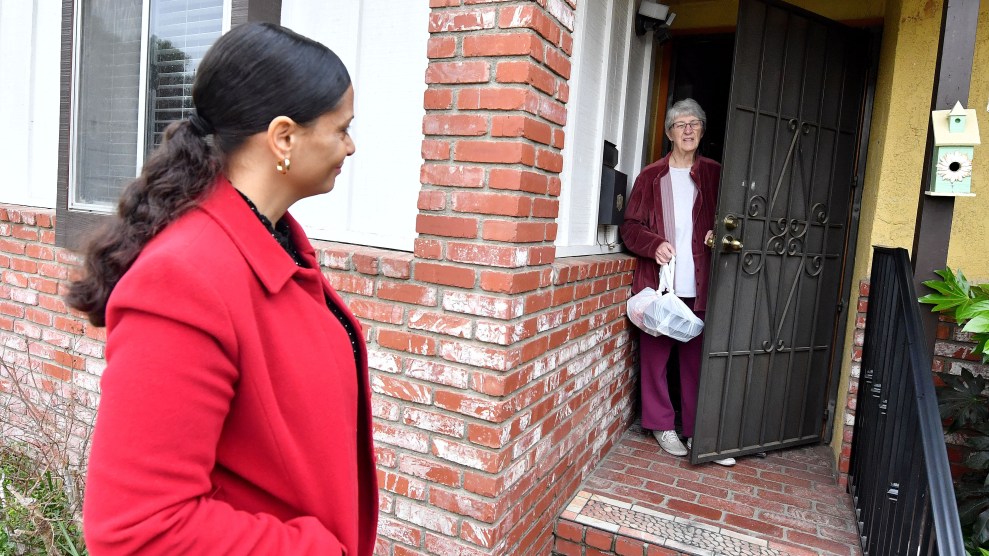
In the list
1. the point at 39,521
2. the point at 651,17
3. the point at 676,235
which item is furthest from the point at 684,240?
the point at 39,521

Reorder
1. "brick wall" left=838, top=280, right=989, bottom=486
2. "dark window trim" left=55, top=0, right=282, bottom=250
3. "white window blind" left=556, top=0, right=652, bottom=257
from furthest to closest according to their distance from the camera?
1. "dark window trim" left=55, top=0, right=282, bottom=250
2. "brick wall" left=838, top=280, right=989, bottom=486
3. "white window blind" left=556, top=0, right=652, bottom=257

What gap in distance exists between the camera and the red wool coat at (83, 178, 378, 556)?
2.98ft

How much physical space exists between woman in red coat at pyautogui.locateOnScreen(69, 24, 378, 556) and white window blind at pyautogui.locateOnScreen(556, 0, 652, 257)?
1.87 meters

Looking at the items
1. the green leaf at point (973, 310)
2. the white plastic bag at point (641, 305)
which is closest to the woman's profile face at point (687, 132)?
the white plastic bag at point (641, 305)

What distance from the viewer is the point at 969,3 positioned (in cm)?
231

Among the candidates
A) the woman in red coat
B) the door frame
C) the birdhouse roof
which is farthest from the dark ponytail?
the door frame

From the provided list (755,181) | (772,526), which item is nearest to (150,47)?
(755,181)

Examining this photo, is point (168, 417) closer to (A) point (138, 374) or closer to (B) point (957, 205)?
(A) point (138, 374)

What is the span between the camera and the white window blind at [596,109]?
2918 millimetres

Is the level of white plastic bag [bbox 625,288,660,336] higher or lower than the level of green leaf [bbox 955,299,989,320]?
lower

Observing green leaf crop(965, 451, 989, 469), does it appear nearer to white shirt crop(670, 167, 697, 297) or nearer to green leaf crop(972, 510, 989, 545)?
green leaf crop(972, 510, 989, 545)

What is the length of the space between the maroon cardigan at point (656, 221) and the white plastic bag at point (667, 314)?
9 cm

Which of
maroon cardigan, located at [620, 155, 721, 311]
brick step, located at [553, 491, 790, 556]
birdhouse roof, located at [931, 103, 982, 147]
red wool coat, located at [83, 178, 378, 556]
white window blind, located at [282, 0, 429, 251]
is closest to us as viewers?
red wool coat, located at [83, 178, 378, 556]

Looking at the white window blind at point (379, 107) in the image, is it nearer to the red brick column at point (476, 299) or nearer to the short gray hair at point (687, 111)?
the red brick column at point (476, 299)
